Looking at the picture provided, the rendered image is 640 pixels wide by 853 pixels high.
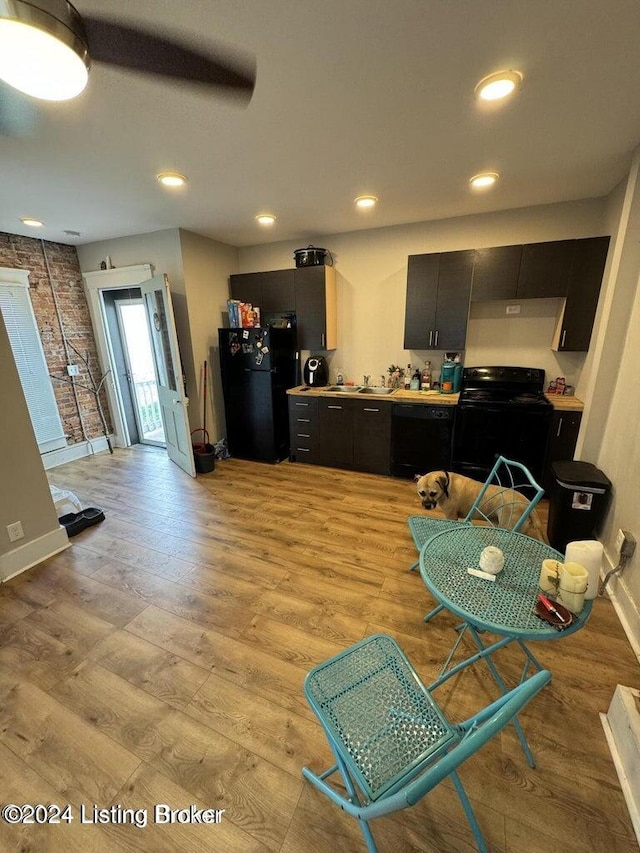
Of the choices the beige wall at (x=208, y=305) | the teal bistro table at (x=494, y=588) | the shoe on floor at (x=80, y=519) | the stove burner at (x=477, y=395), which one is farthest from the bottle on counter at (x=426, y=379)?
the shoe on floor at (x=80, y=519)

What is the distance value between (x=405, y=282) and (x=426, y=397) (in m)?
1.36

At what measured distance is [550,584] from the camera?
A: 1193mm

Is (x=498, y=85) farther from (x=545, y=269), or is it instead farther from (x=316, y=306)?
(x=316, y=306)

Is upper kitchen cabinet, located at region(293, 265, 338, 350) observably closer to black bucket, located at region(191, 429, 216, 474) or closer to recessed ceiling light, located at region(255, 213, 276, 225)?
recessed ceiling light, located at region(255, 213, 276, 225)

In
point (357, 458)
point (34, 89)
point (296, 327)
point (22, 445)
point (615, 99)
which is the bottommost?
point (357, 458)

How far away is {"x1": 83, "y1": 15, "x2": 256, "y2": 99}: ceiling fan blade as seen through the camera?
1.21 metres

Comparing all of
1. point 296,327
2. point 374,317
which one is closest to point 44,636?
point 296,327

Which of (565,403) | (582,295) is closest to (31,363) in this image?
(565,403)

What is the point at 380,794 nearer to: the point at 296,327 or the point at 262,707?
the point at 262,707

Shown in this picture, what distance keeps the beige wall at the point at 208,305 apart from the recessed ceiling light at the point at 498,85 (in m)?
3.04

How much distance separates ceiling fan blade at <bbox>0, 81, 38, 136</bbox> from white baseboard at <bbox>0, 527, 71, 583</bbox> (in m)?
2.49

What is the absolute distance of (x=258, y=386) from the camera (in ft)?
12.6

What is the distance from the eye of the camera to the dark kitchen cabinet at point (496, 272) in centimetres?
299

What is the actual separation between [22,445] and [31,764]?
1800 mm
